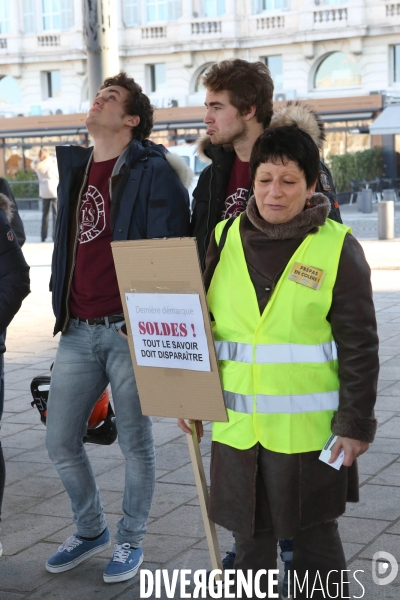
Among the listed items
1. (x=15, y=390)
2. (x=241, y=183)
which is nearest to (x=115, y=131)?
(x=241, y=183)

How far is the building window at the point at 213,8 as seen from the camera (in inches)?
1850

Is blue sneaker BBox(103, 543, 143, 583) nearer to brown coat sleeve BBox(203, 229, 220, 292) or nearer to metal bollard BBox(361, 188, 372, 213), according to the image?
brown coat sleeve BBox(203, 229, 220, 292)

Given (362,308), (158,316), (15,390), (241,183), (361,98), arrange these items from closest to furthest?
(362,308) → (158,316) → (241,183) → (15,390) → (361,98)

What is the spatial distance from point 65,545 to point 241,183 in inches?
67.1

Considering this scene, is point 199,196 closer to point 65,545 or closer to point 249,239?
point 249,239

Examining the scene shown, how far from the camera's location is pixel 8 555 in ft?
13.8

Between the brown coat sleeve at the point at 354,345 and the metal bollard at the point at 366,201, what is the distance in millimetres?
23105

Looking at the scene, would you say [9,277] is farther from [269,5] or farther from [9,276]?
[269,5]

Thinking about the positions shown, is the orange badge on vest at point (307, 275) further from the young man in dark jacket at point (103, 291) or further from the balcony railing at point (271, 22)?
the balcony railing at point (271, 22)

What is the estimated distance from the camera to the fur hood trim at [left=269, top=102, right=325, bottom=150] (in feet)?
11.8

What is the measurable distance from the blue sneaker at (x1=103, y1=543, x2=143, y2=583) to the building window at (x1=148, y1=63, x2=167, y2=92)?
4607 centimetres

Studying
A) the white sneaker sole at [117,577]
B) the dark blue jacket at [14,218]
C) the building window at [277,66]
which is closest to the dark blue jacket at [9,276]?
the dark blue jacket at [14,218]

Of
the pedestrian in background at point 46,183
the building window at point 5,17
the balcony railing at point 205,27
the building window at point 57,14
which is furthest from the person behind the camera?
the building window at point 5,17

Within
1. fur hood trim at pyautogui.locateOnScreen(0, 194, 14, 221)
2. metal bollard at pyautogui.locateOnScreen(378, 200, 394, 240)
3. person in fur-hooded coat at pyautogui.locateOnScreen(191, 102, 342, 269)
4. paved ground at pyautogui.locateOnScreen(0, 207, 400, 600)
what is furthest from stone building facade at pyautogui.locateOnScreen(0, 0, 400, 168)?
person in fur-hooded coat at pyautogui.locateOnScreen(191, 102, 342, 269)
